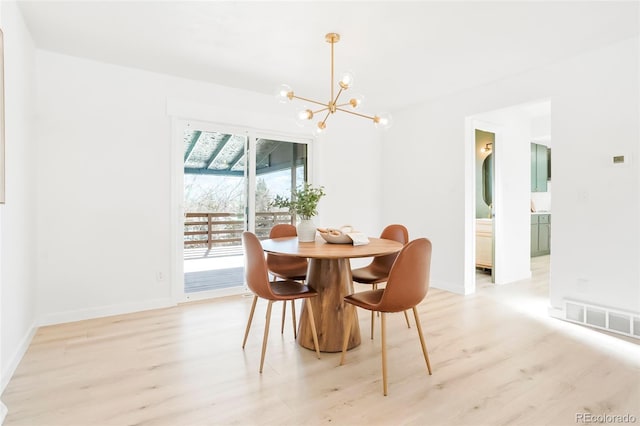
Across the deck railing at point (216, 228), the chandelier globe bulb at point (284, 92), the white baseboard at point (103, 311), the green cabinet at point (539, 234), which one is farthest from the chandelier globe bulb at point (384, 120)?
the green cabinet at point (539, 234)

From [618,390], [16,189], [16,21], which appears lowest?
[618,390]

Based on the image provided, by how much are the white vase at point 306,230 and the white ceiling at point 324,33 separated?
1.57 m

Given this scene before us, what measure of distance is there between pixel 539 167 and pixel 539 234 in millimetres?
1392

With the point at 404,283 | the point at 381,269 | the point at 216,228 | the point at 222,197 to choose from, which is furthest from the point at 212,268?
the point at 404,283

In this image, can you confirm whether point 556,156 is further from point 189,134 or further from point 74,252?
point 74,252

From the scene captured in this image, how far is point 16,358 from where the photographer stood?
2289 millimetres

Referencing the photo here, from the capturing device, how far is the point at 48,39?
9.45 ft

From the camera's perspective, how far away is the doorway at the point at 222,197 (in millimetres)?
3857

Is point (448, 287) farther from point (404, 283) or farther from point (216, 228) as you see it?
point (216, 228)

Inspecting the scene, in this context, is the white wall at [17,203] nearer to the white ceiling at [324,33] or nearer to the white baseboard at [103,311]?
the white baseboard at [103,311]

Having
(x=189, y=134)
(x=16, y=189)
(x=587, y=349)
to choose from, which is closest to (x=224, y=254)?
(x=189, y=134)

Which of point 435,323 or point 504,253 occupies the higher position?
point 504,253

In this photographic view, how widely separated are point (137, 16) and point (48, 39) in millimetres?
1024

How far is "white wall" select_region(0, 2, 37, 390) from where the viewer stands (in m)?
2.11
